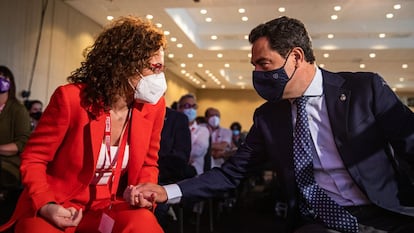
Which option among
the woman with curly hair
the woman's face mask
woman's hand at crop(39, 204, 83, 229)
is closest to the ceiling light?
the woman's face mask

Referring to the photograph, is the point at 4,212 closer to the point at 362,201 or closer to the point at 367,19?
the point at 362,201

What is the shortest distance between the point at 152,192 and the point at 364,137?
82cm

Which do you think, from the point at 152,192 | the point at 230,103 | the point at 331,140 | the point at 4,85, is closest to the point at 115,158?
the point at 152,192

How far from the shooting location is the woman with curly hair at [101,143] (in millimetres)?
1415

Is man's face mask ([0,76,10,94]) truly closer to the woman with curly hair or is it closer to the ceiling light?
the woman with curly hair

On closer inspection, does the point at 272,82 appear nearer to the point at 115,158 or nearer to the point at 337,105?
the point at 337,105

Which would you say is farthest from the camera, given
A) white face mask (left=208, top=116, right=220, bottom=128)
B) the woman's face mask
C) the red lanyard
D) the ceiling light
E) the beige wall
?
the beige wall

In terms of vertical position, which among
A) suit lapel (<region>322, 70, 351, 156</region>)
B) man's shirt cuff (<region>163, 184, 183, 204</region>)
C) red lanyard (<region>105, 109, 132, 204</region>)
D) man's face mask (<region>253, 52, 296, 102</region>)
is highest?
man's face mask (<region>253, 52, 296, 102</region>)

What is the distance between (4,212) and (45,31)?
16.1 ft

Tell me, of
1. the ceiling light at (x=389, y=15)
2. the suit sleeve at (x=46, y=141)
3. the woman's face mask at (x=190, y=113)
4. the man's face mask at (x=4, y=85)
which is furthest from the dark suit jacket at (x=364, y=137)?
the ceiling light at (x=389, y=15)

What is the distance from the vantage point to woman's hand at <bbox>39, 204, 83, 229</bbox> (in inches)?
52.4

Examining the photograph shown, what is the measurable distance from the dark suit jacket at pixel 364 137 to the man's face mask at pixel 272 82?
0.12m

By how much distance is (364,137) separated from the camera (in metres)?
1.50

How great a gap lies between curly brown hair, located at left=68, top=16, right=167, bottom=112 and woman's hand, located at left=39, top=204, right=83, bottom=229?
40 cm
